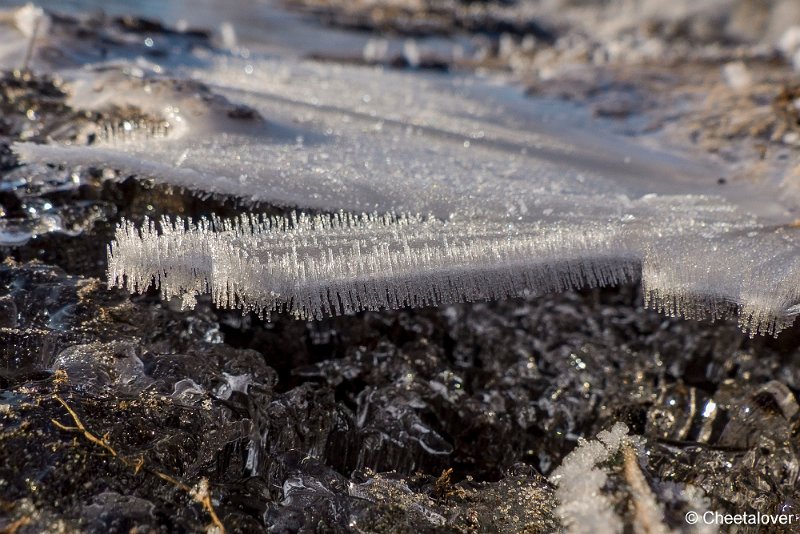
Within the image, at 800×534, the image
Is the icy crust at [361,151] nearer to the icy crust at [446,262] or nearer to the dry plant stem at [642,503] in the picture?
the icy crust at [446,262]

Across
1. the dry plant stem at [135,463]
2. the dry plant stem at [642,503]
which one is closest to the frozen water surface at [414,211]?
the dry plant stem at [135,463]

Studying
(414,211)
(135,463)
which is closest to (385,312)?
(414,211)

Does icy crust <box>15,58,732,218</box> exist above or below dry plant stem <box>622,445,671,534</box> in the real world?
above

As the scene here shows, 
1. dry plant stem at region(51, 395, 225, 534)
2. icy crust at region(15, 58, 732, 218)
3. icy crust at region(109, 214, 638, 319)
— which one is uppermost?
icy crust at region(15, 58, 732, 218)

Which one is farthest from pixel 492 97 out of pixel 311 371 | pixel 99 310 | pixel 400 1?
pixel 400 1

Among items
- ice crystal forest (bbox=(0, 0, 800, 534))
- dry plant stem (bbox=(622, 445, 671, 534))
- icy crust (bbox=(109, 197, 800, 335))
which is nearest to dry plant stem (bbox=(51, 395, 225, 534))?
ice crystal forest (bbox=(0, 0, 800, 534))

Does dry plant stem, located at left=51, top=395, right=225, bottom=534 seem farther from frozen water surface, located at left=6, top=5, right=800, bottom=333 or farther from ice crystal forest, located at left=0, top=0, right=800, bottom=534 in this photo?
frozen water surface, located at left=6, top=5, right=800, bottom=333

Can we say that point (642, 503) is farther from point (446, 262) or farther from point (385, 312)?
point (385, 312)
